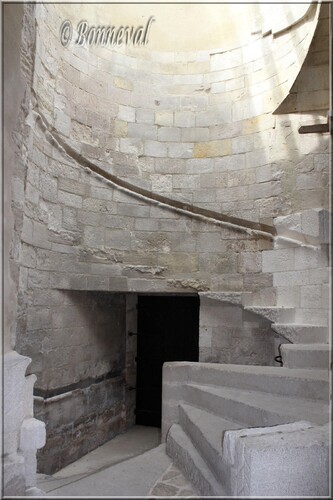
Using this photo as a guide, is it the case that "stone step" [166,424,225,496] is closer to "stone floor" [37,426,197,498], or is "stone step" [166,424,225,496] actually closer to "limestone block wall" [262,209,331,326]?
"stone floor" [37,426,197,498]

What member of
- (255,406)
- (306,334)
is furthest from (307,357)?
(255,406)

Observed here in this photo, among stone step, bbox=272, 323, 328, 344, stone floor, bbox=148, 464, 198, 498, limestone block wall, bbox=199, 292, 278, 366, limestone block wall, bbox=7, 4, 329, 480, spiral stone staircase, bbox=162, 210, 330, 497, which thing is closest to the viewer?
spiral stone staircase, bbox=162, 210, 330, 497

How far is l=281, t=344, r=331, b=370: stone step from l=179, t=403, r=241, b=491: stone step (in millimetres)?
764

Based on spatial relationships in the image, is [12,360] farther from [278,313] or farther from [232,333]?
[232,333]

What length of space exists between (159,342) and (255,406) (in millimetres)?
3217

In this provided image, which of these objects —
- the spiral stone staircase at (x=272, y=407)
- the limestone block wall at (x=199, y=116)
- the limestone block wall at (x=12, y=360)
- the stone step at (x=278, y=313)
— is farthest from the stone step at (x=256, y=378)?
the limestone block wall at (x=199, y=116)

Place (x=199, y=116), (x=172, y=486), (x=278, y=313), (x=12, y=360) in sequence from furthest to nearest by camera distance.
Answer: (x=199, y=116), (x=278, y=313), (x=172, y=486), (x=12, y=360)

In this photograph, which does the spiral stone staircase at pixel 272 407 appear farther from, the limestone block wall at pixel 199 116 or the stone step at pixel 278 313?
the limestone block wall at pixel 199 116

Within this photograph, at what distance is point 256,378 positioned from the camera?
3.02m

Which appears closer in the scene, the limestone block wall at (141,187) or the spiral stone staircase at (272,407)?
the spiral stone staircase at (272,407)

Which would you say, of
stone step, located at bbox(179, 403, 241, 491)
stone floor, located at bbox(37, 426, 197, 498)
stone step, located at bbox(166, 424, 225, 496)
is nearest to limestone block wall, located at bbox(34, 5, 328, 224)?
stone step, located at bbox(179, 403, 241, 491)

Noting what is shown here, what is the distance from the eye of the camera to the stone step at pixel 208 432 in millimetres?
2174

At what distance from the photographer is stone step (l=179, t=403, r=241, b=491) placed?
2174 millimetres

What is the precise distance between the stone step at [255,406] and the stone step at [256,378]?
0.06 m
